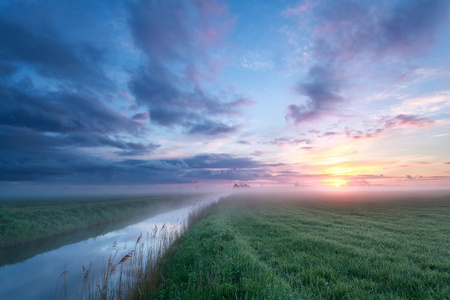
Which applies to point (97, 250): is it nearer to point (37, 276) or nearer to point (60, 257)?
point (60, 257)

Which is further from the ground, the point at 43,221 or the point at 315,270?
the point at 315,270

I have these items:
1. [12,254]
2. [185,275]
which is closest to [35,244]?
[12,254]

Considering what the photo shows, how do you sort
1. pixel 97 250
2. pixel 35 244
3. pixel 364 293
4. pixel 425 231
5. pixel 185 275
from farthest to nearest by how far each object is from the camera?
pixel 35 244 < pixel 97 250 < pixel 425 231 < pixel 185 275 < pixel 364 293

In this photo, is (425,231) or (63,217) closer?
(425,231)

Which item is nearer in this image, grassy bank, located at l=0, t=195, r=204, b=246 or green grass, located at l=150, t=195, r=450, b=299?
green grass, located at l=150, t=195, r=450, b=299

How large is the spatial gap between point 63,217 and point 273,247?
30637mm

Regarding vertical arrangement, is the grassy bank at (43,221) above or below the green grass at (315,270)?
below

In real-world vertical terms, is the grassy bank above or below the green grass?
below

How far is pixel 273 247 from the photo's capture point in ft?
39.3

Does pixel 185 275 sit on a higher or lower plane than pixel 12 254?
higher

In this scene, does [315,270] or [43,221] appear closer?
[315,270]

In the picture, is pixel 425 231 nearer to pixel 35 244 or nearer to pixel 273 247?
pixel 273 247

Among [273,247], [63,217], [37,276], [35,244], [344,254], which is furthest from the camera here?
[63,217]

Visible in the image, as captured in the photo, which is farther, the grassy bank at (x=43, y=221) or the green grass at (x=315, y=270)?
the grassy bank at (x=43, y=221)
